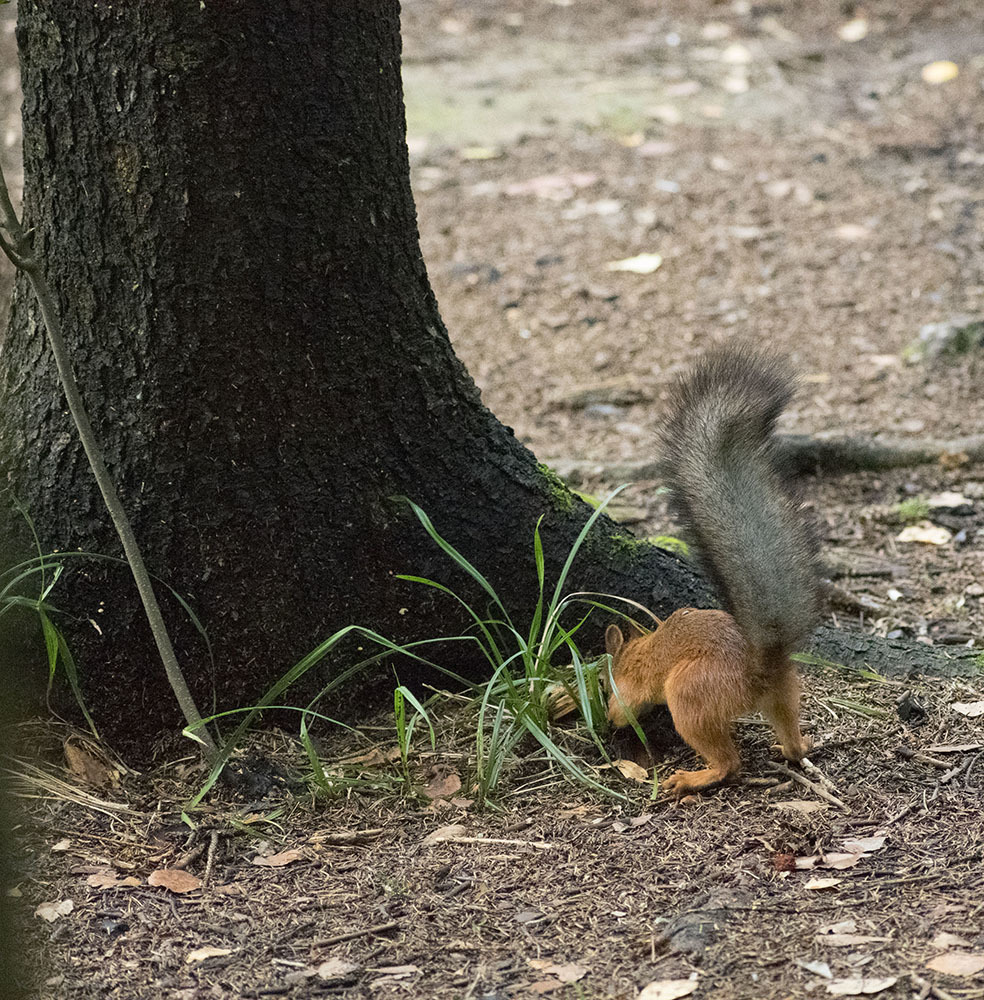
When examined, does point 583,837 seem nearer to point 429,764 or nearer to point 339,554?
point 429,764

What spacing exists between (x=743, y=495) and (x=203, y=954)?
1.43 metres

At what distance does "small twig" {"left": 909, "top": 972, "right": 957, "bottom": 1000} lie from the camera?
1941 mm

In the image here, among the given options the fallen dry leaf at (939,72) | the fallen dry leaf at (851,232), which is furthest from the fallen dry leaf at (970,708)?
the fallen dry leaf at (939,72)

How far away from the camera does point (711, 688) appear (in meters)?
2.59

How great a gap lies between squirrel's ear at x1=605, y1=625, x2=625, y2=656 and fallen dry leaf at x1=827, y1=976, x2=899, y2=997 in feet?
3.47

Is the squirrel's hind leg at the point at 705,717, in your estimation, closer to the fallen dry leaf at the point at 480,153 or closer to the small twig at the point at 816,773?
the small twig at the point at 816,773

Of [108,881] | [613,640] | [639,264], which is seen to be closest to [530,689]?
[613,640]

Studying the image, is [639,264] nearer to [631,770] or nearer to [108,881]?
[631,770]

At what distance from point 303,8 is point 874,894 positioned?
2108 millimetres

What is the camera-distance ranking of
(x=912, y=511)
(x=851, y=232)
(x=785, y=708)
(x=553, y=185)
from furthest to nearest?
(x=553, y=185)
(x=851, y=232)
(x=912, y=511)
(x=785, y=708)

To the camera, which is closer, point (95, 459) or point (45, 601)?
point (95, 459)

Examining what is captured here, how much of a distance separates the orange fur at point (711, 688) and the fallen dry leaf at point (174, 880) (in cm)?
98

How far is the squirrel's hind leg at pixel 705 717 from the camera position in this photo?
102 inches

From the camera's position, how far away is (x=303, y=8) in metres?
2.56
